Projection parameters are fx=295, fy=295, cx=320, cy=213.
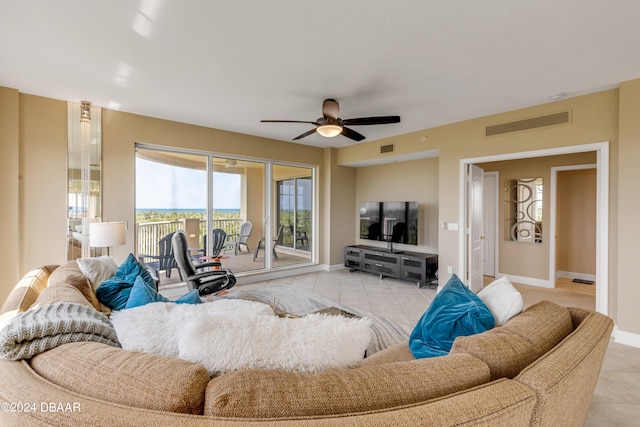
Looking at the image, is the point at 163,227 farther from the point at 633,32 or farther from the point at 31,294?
the point at 633,32

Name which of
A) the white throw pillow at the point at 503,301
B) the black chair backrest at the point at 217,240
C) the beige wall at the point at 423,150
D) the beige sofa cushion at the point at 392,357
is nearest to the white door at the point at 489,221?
the beige wall at the point at 423,150

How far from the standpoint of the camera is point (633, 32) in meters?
2.16

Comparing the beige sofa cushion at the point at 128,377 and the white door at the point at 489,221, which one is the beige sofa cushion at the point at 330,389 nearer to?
the beige sofa cushion at the point at 128,377

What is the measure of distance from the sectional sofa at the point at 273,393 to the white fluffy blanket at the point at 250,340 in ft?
0.35

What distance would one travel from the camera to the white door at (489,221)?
5.61 meters

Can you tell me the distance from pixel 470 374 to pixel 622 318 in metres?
3.39

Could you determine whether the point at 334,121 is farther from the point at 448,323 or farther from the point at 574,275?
the point at 574,275

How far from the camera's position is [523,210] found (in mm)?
5352

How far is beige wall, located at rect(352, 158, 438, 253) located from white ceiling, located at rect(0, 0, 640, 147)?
188cm

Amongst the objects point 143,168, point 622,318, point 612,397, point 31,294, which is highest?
point 143,168

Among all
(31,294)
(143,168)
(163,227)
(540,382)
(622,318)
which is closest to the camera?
(540,382)

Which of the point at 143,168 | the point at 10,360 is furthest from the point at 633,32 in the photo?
the point at 143,168

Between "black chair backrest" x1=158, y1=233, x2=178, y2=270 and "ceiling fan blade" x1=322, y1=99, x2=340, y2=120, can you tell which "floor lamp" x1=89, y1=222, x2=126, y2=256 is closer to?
"black chair backrest" x1=158, y1=233, x2=178, y2=270

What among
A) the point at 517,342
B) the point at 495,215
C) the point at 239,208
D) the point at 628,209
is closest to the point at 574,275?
the point at 495,215
